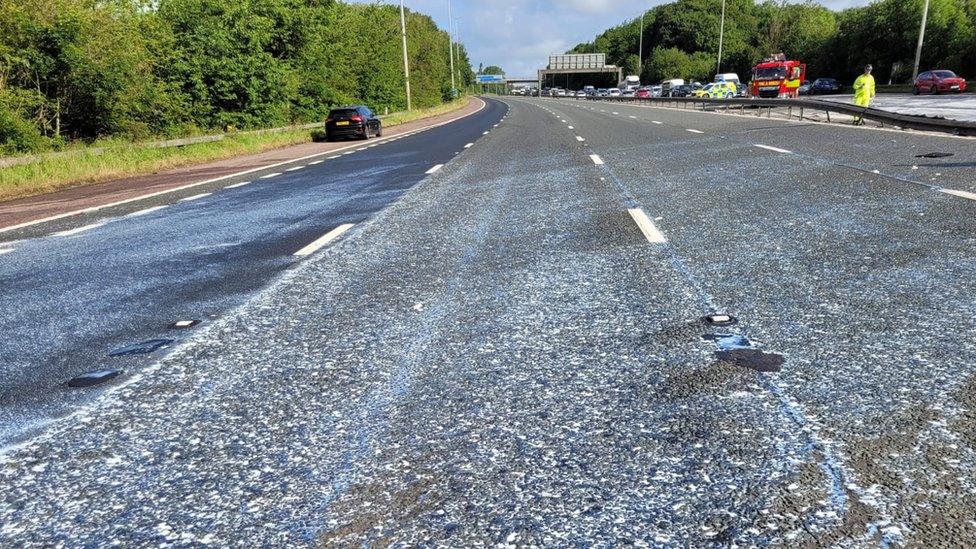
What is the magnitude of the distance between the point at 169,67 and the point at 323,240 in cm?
2574

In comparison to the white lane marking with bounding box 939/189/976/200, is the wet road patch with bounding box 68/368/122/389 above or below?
below

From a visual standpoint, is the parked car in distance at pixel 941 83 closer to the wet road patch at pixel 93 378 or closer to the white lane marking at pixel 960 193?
the white lane marking at pixel 960 193

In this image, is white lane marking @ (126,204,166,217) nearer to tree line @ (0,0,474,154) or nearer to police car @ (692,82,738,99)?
tree line @ (0,0,474,154)

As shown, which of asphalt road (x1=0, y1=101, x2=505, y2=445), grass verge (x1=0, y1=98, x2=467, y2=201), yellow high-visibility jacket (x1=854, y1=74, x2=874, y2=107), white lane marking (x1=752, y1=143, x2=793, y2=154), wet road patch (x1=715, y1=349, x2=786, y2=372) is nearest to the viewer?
wet road patch (x1=715, y1=349, x2=786, y2=372)

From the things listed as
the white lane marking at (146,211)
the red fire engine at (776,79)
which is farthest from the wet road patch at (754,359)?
the red fire engine at (776,79)

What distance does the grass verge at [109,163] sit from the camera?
50.4ft

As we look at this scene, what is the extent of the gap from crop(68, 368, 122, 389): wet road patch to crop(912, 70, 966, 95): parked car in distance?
52174 mm

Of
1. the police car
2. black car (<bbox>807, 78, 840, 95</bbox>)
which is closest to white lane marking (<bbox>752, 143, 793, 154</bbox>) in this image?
the police car

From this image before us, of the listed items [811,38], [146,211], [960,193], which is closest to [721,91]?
[811,38]

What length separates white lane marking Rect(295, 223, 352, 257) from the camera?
6934 mm

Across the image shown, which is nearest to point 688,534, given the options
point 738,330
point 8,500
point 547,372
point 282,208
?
point 547,372

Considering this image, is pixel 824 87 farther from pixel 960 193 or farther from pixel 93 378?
pixel 93 378

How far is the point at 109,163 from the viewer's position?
18453mm

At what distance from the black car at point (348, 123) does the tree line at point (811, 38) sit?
5171 cm
